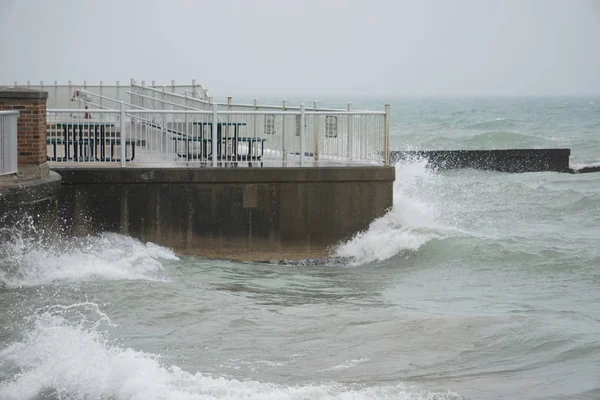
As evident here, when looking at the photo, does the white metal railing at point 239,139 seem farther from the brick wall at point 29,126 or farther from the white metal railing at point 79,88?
the white metal railing at point 79,88

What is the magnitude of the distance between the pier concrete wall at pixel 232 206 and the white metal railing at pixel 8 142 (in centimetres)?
163

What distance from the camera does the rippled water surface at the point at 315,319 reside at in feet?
32.0

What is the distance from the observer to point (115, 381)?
959 centimetres

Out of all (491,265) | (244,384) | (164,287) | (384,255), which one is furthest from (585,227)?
(244,384)

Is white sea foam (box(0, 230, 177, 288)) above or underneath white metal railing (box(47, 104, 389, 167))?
underneath

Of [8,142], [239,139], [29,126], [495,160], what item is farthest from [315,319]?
[495,160]

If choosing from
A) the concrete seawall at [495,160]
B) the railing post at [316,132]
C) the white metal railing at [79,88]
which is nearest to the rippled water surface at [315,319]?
the railing post at [316,132]

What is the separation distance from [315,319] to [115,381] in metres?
3.45

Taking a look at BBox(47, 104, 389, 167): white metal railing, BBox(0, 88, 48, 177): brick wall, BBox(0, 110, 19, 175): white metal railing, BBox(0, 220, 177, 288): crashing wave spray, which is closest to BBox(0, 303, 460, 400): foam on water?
BBox(0, 220, 177, 288): crashing wave spray

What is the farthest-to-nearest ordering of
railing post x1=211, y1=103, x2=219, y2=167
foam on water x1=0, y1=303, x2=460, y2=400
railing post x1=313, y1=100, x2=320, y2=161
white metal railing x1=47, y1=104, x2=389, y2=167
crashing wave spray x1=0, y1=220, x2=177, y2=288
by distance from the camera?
railing post x1=313, y1=100, x2=320, y2=161, white metal railing x1=47, y1=104, x2=389, y2=167, railing post x1=211, y1=103, x2=219, y2=167, crashing wave spray x1=0, y1=220, x2=177, y2=288, foam on water x1=0, y1=303, x2=460, y2=400

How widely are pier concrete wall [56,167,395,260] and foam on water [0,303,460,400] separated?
5.50 metres

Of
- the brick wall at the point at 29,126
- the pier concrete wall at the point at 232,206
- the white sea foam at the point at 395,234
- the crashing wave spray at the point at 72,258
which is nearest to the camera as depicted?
the crashing wave spray at the point at 72,258

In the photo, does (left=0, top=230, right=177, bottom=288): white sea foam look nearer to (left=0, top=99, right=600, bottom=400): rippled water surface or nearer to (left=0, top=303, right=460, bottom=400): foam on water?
(left=0, top=99, right=600, bottom=400): rippled water surface

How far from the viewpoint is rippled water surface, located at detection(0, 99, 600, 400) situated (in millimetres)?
9742
